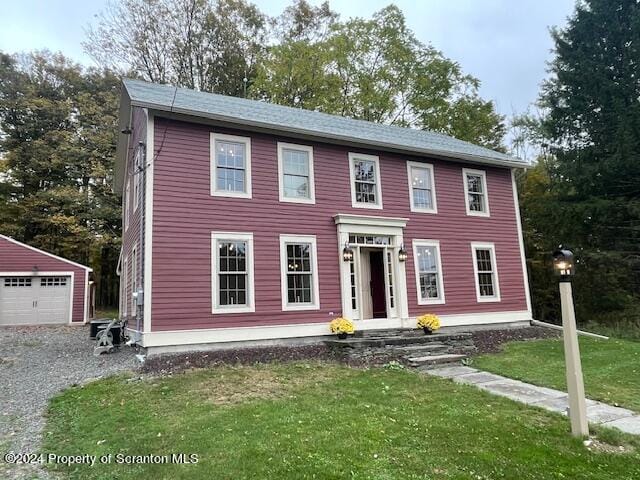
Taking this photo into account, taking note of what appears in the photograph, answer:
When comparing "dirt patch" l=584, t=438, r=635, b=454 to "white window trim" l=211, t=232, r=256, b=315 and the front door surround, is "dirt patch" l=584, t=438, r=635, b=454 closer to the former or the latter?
the front door surround

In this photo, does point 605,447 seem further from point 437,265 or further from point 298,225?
point 437,265

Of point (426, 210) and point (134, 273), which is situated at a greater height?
point (426, 210)

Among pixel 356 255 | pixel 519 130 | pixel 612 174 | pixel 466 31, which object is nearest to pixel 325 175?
pixel 356 255

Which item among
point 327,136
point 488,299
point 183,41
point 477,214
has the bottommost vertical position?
point 488,299

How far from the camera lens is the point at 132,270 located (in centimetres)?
1134

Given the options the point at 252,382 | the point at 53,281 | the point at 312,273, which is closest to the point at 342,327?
the point at 312,273

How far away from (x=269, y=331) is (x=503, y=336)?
652 cm

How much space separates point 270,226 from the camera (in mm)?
9797

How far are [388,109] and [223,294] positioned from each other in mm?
19718

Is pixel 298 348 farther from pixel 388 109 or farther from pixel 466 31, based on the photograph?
pixel 466 31

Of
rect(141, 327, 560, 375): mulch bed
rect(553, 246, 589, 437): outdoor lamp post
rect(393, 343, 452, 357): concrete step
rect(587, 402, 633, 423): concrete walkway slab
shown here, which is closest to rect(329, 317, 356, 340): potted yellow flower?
rect(141, 327, 560, 375): mulch bed

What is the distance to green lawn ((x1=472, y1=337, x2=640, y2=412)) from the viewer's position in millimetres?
6375

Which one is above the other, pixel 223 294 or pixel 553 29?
pixel 553 29

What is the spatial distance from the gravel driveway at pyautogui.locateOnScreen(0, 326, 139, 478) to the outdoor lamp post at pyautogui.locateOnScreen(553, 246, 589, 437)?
5175 millimetres
